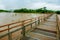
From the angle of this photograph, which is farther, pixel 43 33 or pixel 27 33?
pixel 43 33

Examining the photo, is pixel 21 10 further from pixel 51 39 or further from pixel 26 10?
pixel 51 39

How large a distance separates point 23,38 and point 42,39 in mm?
1124

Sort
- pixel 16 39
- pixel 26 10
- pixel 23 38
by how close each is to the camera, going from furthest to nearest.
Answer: pixel 26 10, pixel 23 38, pixel 16 39

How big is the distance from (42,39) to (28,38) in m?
0.82

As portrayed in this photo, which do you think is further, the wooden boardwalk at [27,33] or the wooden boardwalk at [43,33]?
the wooden boardwalk at [43,33]

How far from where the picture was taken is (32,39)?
7.64 m

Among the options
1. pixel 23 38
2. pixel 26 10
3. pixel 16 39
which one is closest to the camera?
pixel 16 39

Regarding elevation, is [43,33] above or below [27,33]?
below

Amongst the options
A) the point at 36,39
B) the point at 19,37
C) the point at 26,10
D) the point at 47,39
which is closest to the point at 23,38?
the point at 19,37

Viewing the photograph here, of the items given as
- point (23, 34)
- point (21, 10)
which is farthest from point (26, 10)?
point (23, 34)

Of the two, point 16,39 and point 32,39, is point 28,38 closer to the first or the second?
point 32,39

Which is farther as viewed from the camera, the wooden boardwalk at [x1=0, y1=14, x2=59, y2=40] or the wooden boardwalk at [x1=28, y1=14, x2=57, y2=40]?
the wooden boardwalk at [x1=28, y1=14, x2=57, y2=40]

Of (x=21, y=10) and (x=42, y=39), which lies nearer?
(x=42, y=39)

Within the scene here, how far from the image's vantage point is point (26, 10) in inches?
3802
